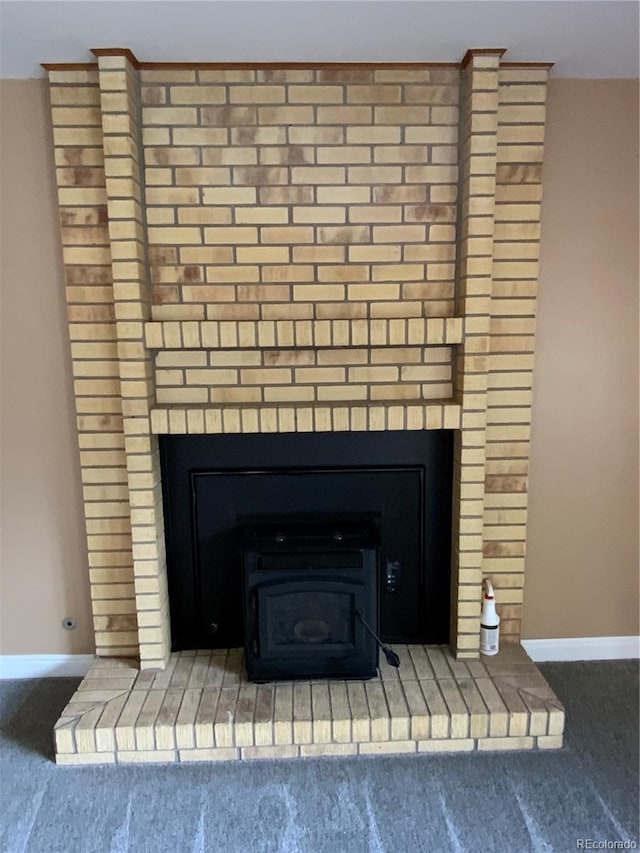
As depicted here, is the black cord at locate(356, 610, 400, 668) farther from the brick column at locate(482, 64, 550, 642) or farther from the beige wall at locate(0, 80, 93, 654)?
the beige wall at locate(0, 80, 93, 654)

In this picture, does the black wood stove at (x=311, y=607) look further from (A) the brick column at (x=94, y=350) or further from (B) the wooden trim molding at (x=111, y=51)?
(B) the wooden trim molding at (x=111, y=51)

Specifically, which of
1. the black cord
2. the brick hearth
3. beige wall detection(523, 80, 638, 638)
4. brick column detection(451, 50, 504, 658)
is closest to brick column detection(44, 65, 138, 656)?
the brick hearth

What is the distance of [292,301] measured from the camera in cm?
213

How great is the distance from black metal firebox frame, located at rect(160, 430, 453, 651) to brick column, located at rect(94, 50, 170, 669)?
91 millimetres

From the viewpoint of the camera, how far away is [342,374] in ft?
7.14

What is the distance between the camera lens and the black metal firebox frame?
2.25 meters

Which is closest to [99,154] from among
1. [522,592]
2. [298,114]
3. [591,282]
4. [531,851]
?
[298,114]

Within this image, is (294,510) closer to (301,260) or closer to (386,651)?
(386,651)

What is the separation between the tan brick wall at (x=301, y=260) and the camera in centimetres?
201

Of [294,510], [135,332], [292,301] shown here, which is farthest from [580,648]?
[135,332]

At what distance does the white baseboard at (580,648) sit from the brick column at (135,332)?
57.1 inches

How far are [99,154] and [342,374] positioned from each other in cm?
108

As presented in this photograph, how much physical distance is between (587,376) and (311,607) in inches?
52.1

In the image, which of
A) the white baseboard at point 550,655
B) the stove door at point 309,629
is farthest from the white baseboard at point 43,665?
the stove door at point 309,629
